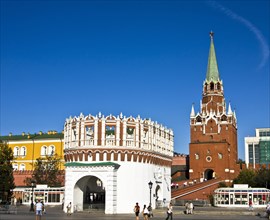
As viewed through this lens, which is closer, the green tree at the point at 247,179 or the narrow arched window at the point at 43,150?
the green tree at the point at 247,179

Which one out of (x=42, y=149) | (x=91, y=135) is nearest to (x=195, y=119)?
(x=42, y=149)

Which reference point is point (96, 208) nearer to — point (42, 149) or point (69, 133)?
point (69, 133)

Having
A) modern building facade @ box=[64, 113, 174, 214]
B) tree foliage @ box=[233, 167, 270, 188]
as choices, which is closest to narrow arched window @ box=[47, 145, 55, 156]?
tree foliage @ box=[233, 167, 270, 188]

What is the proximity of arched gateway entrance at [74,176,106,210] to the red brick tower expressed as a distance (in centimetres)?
5045

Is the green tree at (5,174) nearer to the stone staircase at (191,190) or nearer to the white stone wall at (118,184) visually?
the white stone wall at (118,184)

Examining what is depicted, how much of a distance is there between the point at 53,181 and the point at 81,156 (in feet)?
106

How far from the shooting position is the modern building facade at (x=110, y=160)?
46.9 m

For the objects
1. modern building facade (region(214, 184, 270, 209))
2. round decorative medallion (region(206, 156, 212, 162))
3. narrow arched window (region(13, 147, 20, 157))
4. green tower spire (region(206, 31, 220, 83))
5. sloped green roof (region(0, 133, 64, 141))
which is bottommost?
modern building facade (region(214, 184, 270, 209))

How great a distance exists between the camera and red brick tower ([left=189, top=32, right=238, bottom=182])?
103 metres

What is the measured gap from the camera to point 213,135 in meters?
107

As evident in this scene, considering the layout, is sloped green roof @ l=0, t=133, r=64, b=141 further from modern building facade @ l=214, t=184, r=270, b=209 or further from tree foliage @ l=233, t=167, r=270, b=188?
modern building facade @ l=214, t=184, r=270, b=209

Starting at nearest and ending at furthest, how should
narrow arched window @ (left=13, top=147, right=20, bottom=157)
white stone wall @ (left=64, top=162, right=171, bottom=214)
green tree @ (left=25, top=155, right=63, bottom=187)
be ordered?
white stone wall @ (left=64, top=162, right=171, bottom=214)
green tree @ (left=25, top=155, right=63, bottom=187)
narrow arched window @ (left=13, top=147, right=20, bottom=157)

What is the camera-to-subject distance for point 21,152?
9975 cm

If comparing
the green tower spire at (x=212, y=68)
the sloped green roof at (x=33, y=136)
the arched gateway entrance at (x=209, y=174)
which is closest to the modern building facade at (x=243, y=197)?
the arched gateway entrance at (x=209, y=174)
